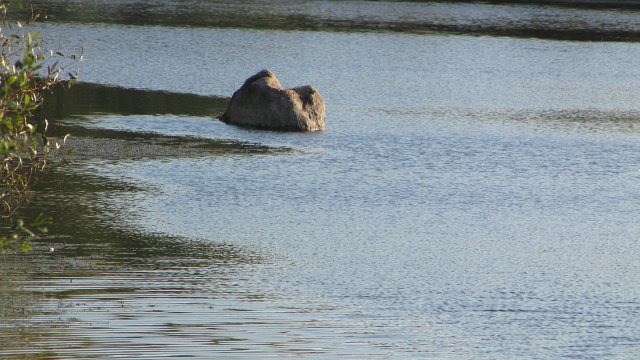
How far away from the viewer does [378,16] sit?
4788 centimetres

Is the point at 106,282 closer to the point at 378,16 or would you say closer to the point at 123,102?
the point at 123,102

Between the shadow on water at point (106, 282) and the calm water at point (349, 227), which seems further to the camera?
the calm water at point (349, 227)

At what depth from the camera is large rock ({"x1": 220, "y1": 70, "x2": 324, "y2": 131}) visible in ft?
68.2

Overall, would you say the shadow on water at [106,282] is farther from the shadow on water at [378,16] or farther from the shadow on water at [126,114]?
the shadow on water at [378,16]

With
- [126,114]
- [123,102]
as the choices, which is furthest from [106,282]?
[123,102]

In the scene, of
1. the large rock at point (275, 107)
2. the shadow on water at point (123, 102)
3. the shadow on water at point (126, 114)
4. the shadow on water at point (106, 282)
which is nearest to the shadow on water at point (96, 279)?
the shadow on water at point (106, 282)

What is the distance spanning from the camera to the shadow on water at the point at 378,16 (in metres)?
41.6

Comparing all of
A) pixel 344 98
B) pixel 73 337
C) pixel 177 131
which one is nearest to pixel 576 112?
pixel 344 98

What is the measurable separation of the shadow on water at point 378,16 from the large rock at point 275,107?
19404mm

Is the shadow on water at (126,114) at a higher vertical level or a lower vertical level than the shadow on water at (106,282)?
lower

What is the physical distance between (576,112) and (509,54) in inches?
433

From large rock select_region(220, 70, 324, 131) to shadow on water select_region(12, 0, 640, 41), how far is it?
19.4m

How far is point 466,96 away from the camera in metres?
26.0

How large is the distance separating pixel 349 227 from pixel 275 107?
25.0 feet
